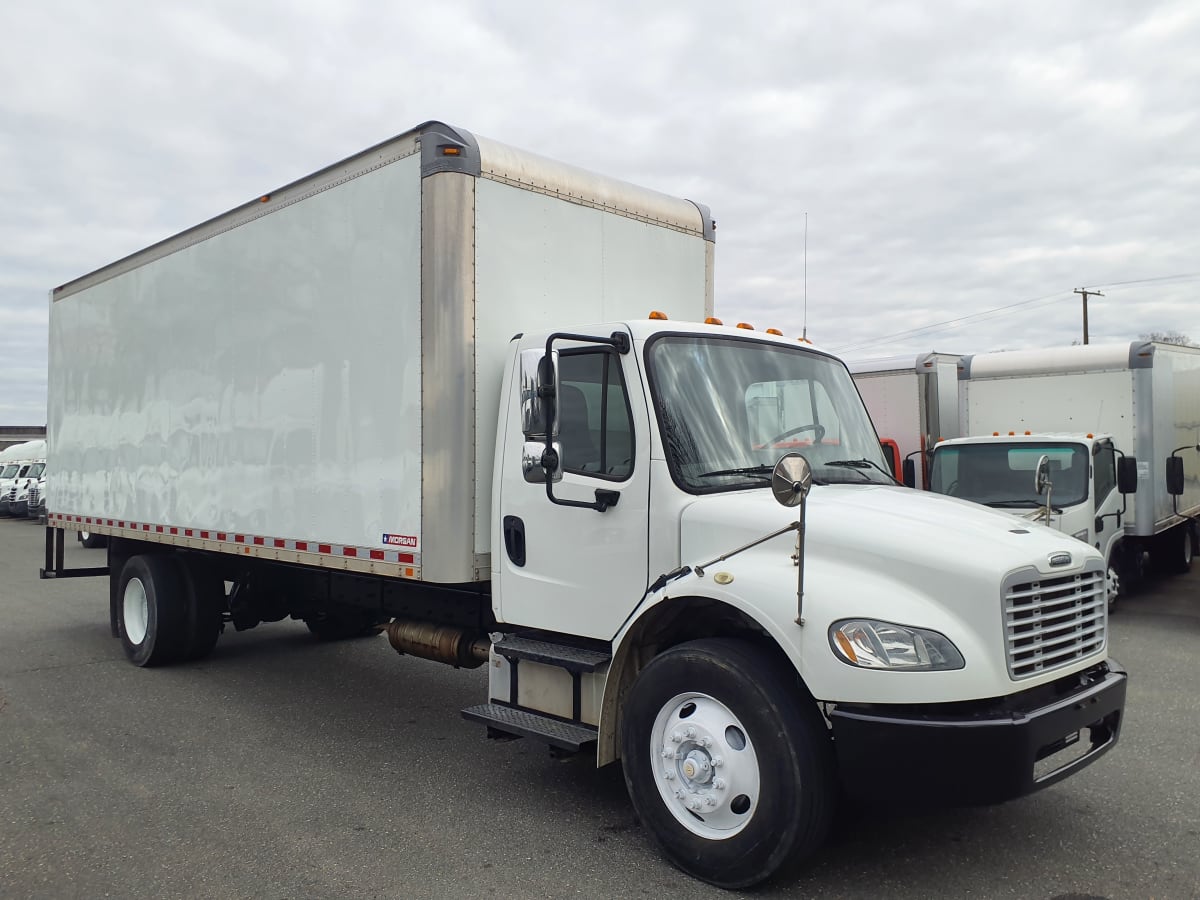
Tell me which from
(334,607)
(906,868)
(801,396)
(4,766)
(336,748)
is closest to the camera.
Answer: (906,868)

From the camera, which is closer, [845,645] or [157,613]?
[845,645]

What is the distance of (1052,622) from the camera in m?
3.99

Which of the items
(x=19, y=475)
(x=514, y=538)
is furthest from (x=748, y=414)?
(x=19, y=475)

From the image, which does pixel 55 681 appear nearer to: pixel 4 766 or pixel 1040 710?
pixel 4 766

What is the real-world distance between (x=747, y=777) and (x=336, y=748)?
10.9ft

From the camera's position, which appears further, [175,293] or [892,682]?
[175,293]

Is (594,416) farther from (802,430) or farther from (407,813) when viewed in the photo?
(407,813)

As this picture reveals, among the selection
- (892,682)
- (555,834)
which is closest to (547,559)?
(555,834)

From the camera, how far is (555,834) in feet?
15.6

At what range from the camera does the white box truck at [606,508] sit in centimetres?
375

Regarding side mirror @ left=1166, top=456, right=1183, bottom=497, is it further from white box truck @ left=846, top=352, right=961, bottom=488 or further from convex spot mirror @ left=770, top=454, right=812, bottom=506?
convex spot mirror @ left=770, top=454, right=812, bottom=506

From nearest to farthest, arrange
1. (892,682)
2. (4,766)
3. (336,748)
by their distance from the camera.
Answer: (892,682) → (4,766) → (336,748)

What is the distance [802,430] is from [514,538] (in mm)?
1624

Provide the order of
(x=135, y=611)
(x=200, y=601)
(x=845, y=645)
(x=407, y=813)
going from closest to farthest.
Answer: (x=845, y=645) < (x=407, y=813) < (x=200, y=601) < (x=135, y=611)
